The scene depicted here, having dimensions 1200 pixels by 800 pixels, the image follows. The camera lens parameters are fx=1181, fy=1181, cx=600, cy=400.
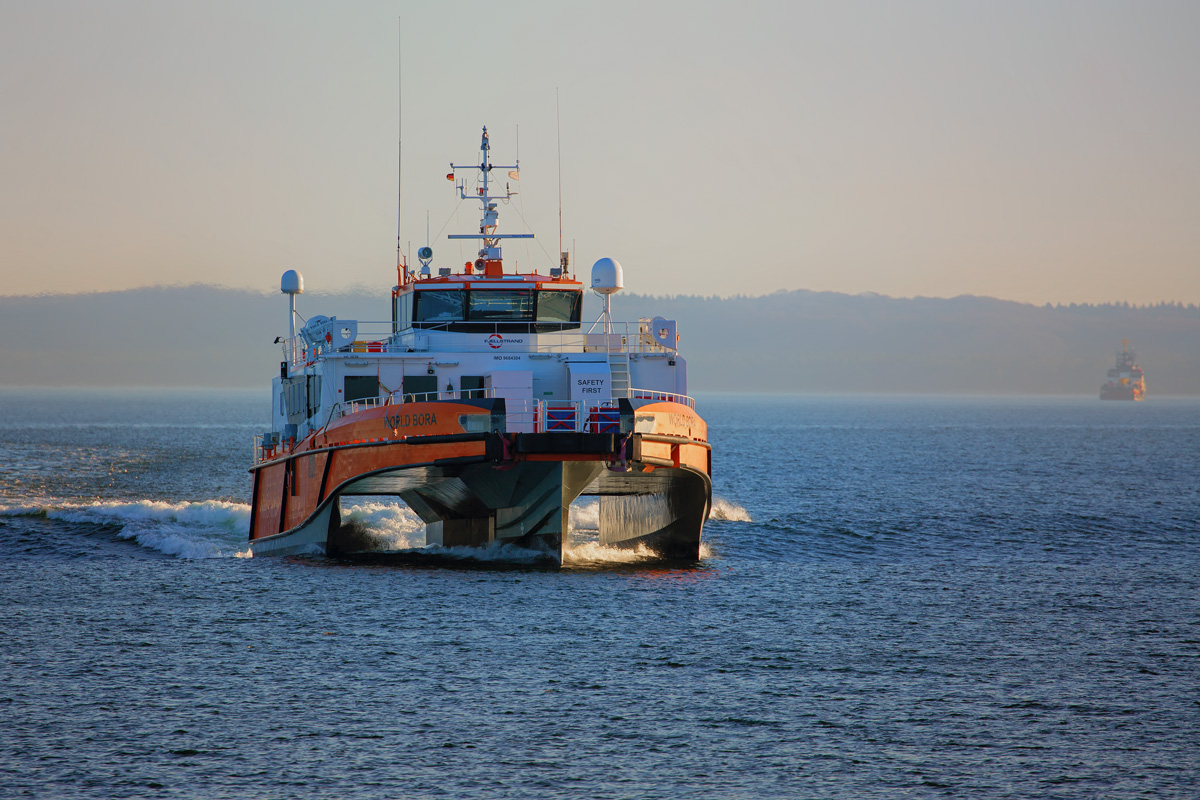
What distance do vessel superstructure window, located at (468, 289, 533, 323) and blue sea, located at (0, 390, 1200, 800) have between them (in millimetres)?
5169

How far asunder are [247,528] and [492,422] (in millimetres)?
17103

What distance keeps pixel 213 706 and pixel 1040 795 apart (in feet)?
31.2

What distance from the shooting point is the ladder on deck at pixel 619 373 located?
77.2 ft

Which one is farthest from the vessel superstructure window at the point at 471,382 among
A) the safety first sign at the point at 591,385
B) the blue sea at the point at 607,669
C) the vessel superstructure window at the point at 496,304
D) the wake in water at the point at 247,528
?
the blue sea at the point at 607,669

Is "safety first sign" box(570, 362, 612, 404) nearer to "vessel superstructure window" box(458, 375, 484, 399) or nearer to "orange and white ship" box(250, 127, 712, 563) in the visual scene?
"orange and white ship" box(250, 127, 712, 563)

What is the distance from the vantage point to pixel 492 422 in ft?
68.3

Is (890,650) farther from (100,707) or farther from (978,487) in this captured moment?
(978,487)

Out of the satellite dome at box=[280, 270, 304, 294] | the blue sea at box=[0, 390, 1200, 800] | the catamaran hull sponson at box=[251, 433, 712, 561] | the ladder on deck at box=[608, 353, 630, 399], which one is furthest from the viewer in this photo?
the satellite dome at box=[280, 270, 304, 294]

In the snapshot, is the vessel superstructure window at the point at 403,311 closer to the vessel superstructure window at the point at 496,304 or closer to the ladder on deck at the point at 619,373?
the vessel superstructure window at the point at 496,304

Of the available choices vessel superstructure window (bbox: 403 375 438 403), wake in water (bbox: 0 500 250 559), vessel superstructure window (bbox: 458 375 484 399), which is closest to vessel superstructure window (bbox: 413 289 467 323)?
vessel superstructure window (bbox: 403 375 438 403)

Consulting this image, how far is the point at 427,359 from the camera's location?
77.9 ft

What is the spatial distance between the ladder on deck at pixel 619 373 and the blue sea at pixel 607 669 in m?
3.64

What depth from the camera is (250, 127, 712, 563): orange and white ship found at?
21250 millimetres

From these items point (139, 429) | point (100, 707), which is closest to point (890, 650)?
point (100, 707)
